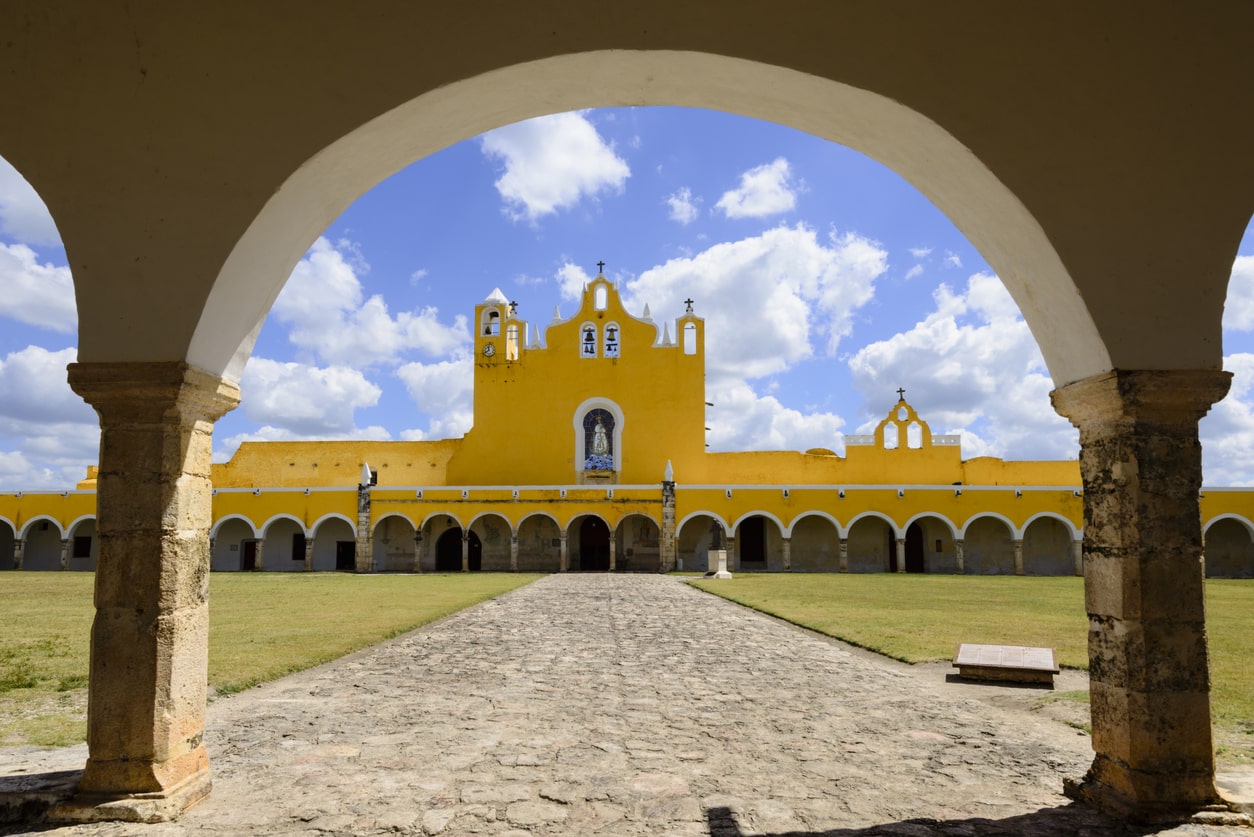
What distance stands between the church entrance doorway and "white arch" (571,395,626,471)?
10184 mm

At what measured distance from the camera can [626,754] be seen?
4602mm

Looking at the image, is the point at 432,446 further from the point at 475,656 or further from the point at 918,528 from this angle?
the point at 475,656

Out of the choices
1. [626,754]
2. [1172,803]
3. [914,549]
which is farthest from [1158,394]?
[914,549]

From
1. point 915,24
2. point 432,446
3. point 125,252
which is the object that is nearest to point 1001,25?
point 915,24

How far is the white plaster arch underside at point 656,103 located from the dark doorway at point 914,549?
26532 mm

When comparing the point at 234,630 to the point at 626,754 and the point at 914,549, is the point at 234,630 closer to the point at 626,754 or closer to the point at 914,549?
the point at 626,754

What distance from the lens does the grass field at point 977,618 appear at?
23.0ft

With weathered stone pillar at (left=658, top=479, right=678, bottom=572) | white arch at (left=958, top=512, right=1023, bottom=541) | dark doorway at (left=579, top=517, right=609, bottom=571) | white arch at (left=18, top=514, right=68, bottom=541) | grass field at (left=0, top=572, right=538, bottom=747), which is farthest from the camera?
white arch at (left=18, top=514, right=68, bottom=541)

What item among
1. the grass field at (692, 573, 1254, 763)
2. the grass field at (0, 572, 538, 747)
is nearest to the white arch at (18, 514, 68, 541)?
the grass field at (0, 572, 538, 747)

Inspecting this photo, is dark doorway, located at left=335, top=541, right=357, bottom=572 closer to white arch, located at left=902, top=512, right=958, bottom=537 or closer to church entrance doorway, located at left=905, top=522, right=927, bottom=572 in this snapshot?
white arch, located at left=902, top=512, right=958, bottom=537

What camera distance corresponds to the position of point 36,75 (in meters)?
3.63

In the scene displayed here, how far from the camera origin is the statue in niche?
30062 millimetres

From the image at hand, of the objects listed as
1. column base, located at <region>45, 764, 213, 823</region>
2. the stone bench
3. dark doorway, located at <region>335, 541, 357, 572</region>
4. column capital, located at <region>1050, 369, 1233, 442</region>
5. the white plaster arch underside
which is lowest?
dark doorway, located at <region>335, 541, 357, 572</region>

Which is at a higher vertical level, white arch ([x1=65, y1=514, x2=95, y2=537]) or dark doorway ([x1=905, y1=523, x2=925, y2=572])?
white arch ([x1=65, y1=514, x2=95, y2=537])
